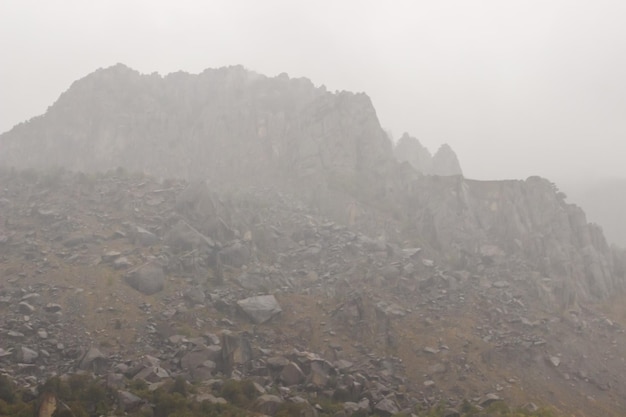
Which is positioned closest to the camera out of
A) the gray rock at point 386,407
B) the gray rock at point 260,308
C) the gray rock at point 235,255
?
the gray rock at point 386,407

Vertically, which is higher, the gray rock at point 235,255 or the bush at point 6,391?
the gray rock at point 235,255

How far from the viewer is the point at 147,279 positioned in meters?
40.0

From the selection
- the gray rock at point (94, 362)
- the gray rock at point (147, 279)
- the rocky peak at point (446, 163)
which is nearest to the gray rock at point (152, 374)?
the gray rock at point (94, 362)

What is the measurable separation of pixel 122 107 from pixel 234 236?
41086mm

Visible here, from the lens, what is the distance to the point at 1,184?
54969 millimetres

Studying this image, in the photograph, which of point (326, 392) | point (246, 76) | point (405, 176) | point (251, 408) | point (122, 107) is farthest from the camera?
point (246, 76)

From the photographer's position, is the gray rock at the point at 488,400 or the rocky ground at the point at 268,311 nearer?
the rocky ground at the point at 268,311

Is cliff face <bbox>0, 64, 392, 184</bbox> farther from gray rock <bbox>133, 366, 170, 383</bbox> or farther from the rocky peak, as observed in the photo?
gray rock <bbox>133, 366, 170, 383</bbox>

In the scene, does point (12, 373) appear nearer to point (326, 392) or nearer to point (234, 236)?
point (326, 392)

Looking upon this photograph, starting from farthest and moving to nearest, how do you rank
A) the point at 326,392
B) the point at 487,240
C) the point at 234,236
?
the point at 487,240 → the point at 234,236 → the point at 326,392

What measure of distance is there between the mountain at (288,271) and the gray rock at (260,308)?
0.13 metres

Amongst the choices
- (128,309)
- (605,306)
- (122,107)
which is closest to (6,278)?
(128,309)

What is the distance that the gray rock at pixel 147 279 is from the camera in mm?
39594

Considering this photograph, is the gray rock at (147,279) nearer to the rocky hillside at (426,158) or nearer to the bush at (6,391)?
the bush at (6,391)
